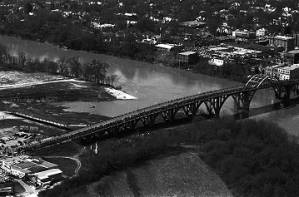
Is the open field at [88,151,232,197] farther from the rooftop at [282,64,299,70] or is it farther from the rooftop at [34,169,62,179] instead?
the rooftop at [282,64,299,70]

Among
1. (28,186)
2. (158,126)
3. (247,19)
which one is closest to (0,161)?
(28,186)

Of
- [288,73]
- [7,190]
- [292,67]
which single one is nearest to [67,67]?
[288,73]

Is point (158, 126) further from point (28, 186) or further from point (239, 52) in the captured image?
point (239, 52)

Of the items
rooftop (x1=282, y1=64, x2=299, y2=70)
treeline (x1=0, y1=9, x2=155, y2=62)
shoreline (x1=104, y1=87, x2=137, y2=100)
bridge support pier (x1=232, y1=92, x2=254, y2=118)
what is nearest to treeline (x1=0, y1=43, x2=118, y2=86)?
shoreline (x1=104, y1=87, x2=137, y2=100)

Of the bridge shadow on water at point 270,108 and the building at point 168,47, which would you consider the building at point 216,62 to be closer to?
the building at point 168,47

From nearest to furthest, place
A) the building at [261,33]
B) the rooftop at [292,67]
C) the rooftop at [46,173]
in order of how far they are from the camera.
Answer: the rooftop at [46,173], the rooftop at [292,67], the building at [261,33]

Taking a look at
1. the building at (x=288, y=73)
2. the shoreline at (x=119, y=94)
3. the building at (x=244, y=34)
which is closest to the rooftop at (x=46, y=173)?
the shoreline at (x=119, y=94)
